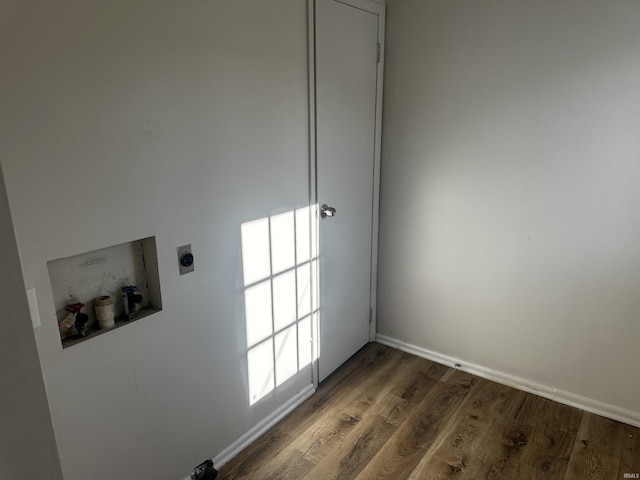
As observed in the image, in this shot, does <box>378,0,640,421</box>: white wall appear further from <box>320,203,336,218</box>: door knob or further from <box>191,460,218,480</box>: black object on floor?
<box>191,460,218,480</box>: black object on floor

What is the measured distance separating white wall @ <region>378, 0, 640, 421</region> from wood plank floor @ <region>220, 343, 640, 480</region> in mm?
234

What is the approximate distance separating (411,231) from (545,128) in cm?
93

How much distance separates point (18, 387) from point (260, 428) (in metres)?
1.97

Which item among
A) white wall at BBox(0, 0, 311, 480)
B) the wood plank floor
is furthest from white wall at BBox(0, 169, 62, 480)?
the wood plank floor

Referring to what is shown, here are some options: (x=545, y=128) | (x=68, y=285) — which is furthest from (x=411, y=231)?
(x=68, y=285)

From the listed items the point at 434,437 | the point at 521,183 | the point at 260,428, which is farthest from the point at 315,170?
the point at 434,437

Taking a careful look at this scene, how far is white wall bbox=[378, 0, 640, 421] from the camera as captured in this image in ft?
6.88

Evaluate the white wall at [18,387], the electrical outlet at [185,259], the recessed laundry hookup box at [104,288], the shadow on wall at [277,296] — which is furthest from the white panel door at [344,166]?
the white wall at [18,387]

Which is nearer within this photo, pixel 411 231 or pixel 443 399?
pixel 443 399

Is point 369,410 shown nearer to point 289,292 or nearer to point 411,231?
point 289,292

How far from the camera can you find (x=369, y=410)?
7.83ft

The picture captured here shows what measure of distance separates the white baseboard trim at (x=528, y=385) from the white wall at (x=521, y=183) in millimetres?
32

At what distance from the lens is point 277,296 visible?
2.17 metres

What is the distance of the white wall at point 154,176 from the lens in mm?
1230
